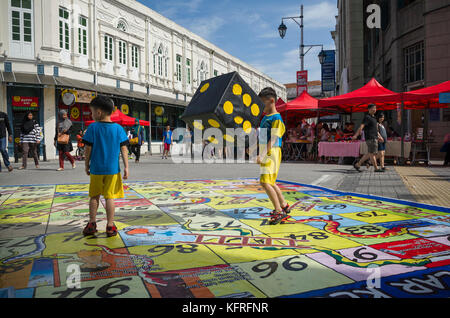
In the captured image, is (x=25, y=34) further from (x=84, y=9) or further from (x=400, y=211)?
(x=400, y=211)

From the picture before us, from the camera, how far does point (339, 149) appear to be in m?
14.2

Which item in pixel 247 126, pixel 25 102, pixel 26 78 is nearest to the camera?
pixel 247 126

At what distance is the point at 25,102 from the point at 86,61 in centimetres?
456

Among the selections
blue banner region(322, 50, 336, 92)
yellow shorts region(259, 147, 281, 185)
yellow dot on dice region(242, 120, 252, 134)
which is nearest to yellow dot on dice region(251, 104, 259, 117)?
yellow dot on dice region(242, 120, 252, 134)

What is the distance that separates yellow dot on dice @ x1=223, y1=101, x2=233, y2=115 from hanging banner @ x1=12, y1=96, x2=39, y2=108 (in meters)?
19.2

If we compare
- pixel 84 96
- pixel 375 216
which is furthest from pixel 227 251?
pixel 84 96

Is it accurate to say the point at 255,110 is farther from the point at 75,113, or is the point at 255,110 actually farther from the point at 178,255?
the point at 75,113

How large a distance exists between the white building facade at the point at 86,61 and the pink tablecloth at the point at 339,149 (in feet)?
43.8

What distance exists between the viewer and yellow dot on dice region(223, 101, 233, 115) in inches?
122

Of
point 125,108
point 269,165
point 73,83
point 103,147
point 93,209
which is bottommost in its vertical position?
point 93,209

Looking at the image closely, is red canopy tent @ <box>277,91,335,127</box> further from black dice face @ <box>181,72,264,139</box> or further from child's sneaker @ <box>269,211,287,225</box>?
black dice face @ <box>181,72,264,139</box>

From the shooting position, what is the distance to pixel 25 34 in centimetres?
1875
